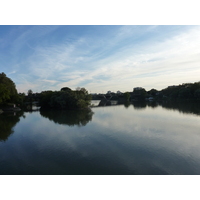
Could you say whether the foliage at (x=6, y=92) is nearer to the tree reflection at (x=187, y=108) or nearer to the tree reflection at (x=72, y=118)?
the tree reflection at (x=72, y=118)

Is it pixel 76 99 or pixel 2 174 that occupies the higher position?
pixel 76 99

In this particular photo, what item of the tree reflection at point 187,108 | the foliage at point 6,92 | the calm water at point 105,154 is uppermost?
the foliage at point 6,92

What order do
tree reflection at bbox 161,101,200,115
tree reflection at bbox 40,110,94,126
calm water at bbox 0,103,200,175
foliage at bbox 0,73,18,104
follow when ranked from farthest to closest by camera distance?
foliage at bbox 0,73,18,104 → tree reflection at bbox 161,101,200,115 → tree reflection at bbox 40,110,94,126 → calm water at bbox 0,103,200,175

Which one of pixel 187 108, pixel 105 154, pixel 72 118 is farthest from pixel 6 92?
pixel 187 108

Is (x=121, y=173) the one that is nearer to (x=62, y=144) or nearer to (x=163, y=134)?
(x=62, y=144)

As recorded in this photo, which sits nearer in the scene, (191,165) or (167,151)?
(191,165)

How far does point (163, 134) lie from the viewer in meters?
13.6

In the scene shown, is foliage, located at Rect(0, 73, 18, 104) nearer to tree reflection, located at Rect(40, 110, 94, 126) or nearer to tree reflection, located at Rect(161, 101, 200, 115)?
tree reflection, located at Rect(40, 110, 94, 126)

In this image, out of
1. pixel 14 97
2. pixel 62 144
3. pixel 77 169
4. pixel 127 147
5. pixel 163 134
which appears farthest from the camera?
pixel 14 97

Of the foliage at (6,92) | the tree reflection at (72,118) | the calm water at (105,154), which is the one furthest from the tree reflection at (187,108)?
the foliage at (6,92)

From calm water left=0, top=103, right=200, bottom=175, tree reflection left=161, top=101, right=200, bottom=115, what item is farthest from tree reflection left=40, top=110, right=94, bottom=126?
tree reflection left=161, top=101, right=200, bottom=115

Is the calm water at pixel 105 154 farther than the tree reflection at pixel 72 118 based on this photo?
No
